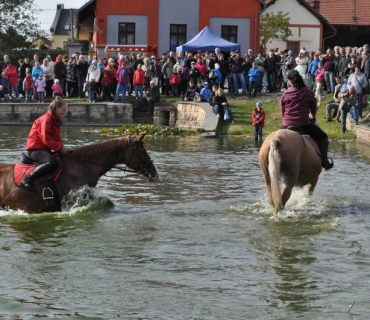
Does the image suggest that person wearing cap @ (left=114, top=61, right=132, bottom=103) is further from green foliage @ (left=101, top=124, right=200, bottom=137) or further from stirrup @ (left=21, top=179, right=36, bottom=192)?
stirrup @ (left=21, top=179, right=36, bottom=192)

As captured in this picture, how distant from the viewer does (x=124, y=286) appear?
33.3ft

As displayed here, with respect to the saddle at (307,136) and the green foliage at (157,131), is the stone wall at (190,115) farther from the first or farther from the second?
the saddle at (307,136)

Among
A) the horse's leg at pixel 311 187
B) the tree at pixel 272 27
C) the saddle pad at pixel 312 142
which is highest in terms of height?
the tree at pixel 272 27

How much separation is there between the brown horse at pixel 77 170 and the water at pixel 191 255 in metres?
0.19

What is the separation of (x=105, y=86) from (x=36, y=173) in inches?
939

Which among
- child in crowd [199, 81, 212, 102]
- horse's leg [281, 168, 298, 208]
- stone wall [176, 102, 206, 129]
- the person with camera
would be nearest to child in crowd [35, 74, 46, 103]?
stone wall [176, 102, 206, 129]

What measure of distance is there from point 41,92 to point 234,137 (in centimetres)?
1006

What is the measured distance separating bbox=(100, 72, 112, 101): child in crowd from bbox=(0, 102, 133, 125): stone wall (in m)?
1.93

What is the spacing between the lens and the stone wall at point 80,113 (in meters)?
35.0

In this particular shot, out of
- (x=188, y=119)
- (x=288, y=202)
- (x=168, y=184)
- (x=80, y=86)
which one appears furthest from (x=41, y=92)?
(x=288, y=202)

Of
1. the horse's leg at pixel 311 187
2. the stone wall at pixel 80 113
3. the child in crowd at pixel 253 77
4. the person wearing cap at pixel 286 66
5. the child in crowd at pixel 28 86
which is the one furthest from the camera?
the person wearing cap at pixel 286 66

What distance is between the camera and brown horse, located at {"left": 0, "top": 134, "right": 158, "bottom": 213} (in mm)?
13922

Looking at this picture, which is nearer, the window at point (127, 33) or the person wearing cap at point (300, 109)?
the person wearing cap at point (300, 109)

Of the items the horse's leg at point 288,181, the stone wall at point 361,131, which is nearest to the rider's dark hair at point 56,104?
the horse's leg at point 288,181
